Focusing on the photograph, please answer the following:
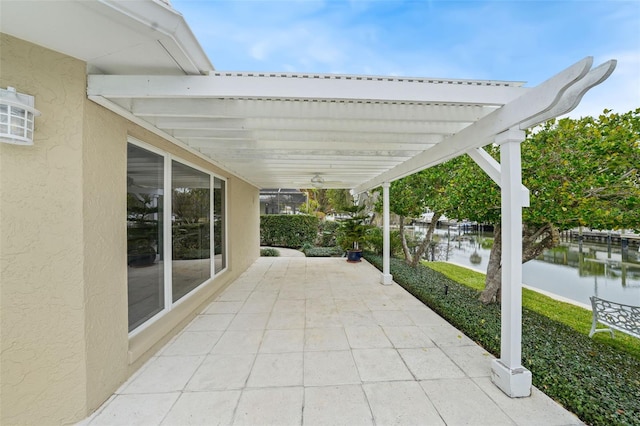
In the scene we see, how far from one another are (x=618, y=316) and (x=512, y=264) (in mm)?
3430

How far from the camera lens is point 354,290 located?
20.7 feet

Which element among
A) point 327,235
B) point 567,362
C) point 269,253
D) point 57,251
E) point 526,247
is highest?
point 57,251

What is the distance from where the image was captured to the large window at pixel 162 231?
336 centimetres

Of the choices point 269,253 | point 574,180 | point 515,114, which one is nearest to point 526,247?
point 574,180

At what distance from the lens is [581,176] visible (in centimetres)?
375

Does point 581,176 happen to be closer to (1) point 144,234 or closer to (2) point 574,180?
(2) point 574,180

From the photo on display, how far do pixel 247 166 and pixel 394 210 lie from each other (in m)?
4.80

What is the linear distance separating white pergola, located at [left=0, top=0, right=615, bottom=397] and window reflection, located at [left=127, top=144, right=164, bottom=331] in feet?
1.72

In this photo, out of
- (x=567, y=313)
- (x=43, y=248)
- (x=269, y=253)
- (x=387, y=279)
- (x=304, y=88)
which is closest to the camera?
(x=43, y=248)

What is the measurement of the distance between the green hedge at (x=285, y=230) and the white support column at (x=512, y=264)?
1196 cm

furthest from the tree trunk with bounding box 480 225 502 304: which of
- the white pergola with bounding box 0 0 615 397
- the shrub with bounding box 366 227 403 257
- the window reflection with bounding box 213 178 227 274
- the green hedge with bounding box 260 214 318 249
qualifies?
Answer: the green hedge with bounding box 260 214 318 249

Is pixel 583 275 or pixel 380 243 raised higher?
pixel 380 243

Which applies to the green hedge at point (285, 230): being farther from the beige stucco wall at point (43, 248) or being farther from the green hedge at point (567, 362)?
the beige stucco wall at point (43, 248)

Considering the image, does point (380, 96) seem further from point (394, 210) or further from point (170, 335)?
point (394, 210)
